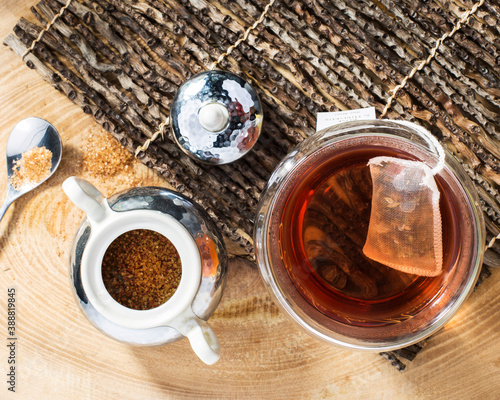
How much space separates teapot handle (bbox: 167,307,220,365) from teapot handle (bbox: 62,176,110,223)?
0.21 meters

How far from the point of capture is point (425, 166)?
0.62m

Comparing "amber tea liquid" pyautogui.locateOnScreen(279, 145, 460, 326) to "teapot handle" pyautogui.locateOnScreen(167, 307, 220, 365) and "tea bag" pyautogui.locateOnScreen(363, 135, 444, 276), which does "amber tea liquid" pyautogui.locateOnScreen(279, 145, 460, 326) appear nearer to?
"tea bag" pyautogui.locateOnScreen(363, 135, 444, 276)

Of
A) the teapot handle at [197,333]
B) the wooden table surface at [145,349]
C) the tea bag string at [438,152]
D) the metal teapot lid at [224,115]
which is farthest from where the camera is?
the wooden table surface at [145,349]

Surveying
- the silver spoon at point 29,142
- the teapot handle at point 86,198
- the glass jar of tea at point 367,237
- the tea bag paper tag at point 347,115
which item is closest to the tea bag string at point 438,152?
the glass jar of tea at point 367,237

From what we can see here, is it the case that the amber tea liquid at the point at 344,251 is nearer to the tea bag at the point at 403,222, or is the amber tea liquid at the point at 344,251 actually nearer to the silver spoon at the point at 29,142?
the tea bag at the point at 403,222

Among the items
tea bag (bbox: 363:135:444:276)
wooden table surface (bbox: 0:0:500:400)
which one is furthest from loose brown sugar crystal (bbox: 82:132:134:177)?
tea bag (bbox: 363:135:444:276)

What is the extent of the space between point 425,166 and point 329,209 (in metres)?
0.14

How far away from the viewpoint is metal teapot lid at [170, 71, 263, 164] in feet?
2.71

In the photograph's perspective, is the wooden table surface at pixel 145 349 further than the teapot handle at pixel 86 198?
Yes

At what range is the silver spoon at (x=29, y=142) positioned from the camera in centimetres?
92

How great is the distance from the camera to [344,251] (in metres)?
0.67

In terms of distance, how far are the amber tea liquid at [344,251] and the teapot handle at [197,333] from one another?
182 millimetres

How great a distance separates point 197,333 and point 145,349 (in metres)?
0.27

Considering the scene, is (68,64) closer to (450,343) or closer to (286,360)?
(286,360)
